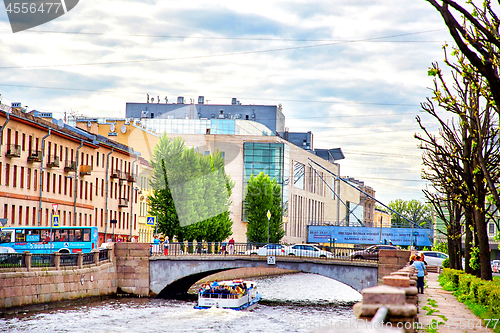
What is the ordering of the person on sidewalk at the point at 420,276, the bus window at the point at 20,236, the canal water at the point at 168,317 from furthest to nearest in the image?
the bus window at the point at 20,236 < the canal water at the point at 168,317 < the person on sidewalk at the point at 420,276

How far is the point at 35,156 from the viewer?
5788 cm

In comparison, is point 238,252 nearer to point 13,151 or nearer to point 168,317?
point 168,317

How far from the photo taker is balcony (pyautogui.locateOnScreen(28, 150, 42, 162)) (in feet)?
187

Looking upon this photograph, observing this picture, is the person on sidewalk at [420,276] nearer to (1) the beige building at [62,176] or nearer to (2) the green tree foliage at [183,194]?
(1) the beige building at [62,176]

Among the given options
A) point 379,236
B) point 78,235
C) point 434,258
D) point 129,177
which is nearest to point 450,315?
point 78,235

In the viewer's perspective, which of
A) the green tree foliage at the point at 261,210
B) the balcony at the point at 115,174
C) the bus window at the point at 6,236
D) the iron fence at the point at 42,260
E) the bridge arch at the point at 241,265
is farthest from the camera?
the green tree foliage at the point at 261,210

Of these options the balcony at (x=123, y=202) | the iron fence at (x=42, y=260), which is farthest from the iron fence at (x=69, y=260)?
the balcony at (x=123, y=202)

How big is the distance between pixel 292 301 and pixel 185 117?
84.0 meters

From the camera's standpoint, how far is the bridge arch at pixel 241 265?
163ft

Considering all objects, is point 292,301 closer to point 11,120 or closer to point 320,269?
point 320,269

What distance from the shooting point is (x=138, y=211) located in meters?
86.3

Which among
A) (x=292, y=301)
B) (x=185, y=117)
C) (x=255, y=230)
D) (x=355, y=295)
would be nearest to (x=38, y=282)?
(x=292, y=301)

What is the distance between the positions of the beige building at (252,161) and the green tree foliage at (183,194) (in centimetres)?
2407

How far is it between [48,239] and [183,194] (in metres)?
15.1
